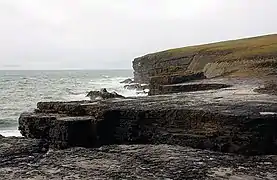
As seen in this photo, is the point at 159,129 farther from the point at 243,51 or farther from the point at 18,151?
the point at 243,51

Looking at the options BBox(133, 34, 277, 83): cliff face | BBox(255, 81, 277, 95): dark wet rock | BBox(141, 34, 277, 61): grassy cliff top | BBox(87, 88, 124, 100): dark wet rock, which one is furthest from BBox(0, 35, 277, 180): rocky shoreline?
BBox(141, 34, 277, 61): grassy cliff top

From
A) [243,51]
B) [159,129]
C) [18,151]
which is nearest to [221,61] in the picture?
[243,51]

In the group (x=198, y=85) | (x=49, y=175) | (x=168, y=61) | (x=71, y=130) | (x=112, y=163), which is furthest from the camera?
(x=168, y=61)

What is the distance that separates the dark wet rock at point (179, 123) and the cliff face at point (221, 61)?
19359 mm

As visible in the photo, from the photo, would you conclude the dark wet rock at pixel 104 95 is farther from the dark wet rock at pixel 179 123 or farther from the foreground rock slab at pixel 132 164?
the foreground rock slab at pixel 132 164

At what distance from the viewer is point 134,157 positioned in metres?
8.52

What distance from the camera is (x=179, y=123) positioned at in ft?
34.5

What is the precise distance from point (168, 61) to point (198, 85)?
4893cm

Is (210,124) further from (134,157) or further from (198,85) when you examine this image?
(198,85)

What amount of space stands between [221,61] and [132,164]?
37.7 metres

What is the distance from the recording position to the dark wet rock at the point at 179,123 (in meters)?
9.42

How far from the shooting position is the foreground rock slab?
7359 mm

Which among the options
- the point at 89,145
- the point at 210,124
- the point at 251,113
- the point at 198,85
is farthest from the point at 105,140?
the point at 198,85

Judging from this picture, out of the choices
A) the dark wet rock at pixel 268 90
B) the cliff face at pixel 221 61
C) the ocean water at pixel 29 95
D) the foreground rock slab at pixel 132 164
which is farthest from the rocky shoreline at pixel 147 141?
the cliff face at pixel 221 61
